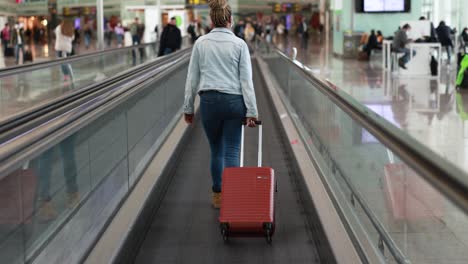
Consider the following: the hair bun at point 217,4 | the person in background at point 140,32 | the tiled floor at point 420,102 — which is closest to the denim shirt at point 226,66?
the hair bun at point 217,4

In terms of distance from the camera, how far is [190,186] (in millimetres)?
8039

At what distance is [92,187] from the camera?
201 inches

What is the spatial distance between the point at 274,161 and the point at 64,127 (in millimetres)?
5879

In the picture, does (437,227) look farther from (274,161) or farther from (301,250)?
(274,161)

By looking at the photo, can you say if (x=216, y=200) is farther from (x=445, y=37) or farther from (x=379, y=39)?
(x=379, y=39)

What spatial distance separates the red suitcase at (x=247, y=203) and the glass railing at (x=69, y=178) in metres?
0.83

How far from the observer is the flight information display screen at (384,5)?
110ft

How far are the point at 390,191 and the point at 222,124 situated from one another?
2.61 meters

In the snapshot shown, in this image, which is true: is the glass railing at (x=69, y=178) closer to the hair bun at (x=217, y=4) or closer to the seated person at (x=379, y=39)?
the hair bun at (x=217, y=4)

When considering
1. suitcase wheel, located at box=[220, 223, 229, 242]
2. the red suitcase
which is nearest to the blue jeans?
the red suitcase

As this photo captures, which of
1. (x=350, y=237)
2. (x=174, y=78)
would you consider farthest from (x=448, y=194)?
(x=174, y=78)

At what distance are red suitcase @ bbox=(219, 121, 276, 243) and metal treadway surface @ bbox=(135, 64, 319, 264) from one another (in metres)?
0.14

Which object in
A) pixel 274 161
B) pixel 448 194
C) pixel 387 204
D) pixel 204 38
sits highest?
pixel 204 38

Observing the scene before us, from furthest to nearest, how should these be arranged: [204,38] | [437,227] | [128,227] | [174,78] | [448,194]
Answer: [174,78] → [204,38] → [128,227] → [437,227] → [448,194]
